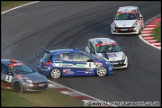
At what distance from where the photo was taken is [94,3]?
50.0 meters

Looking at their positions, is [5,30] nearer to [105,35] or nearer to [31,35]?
[31,35]

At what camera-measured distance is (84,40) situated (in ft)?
123

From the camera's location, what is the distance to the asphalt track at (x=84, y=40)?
25703 mm

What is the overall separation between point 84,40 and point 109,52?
717cm

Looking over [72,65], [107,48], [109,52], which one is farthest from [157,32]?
[72,65]

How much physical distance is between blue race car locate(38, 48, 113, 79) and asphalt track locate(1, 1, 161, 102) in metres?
0.39

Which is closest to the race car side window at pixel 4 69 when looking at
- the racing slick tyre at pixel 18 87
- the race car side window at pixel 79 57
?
the racing slick tyre at pixel 18 87

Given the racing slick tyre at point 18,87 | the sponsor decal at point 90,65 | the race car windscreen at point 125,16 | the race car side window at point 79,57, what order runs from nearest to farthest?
the racing slick tyre at point 18,87 < the sponsor decal at point 90,65 < the race car side window at point 79,57 < the race car windscreen at point 125,16

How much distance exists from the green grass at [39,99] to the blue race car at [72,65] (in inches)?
105

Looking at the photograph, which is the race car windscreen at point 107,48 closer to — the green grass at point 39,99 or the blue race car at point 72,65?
the blue race car at point 72,65

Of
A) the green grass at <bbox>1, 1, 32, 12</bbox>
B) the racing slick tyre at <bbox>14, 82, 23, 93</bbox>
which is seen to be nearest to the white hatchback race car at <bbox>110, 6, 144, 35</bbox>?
the green grass at <bbox>1, 1, 32, 12</bbox>

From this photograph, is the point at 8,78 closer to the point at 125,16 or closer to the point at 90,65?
the point at 90,65

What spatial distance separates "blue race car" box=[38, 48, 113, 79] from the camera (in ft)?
92.4

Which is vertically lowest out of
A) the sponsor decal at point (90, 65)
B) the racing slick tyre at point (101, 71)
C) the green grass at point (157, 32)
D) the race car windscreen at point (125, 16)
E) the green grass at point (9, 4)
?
the racing slick tyre at point (101, 71)
